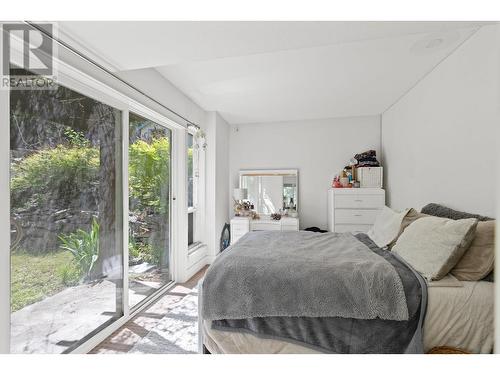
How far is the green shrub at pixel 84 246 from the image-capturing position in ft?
5.77

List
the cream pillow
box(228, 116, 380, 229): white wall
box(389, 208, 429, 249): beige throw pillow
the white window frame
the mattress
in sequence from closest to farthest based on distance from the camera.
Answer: the mattress
the cream pillow
box(389, 208, 429, 249): beige throw pillow
the white window frame
box(228, 116, 380, 229): white wall

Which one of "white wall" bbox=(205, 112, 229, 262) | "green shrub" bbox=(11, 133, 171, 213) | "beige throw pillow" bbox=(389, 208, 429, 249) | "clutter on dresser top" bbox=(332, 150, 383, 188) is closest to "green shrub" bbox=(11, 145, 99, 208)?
"green shrub" bbox=(11, 133, 171, 213)

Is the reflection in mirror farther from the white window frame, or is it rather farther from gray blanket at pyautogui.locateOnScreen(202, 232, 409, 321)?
gray blanket at pyautogui.locateOnScreen(202, 232, 409, 321)

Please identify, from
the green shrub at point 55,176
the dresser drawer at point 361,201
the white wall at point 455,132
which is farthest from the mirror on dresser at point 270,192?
the green shrub at point 55,176

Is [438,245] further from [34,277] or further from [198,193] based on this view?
[198,193]

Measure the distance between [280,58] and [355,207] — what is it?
7.92 ft

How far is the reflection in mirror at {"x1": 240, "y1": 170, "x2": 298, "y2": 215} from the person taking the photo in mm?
4367

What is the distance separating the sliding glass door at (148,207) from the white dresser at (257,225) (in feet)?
4.01

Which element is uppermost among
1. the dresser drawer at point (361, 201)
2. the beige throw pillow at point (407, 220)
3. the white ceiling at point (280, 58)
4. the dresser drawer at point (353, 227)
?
the white ceiling at point (280, 58)

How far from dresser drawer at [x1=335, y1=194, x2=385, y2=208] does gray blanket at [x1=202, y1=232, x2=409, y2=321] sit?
1935mm

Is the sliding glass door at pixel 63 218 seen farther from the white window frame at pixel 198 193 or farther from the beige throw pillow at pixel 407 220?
the beige throw pillow at pixel 407 220
